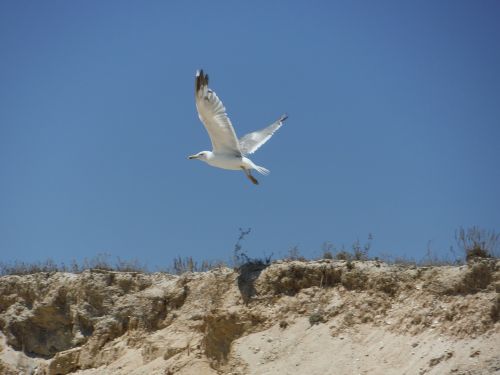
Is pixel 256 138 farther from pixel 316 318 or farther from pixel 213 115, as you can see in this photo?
pixel 316 318

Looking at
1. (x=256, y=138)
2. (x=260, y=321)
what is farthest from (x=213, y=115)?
(x=260, y=321)

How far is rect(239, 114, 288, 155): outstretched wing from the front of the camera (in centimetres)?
1842

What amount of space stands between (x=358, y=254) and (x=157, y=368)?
13.1 ft

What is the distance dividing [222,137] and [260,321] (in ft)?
14.9

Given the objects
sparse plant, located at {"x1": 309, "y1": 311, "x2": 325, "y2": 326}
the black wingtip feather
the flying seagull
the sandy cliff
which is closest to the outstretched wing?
the flying seagull

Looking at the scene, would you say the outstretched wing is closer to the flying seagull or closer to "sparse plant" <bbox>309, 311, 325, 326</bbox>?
the flying seagull

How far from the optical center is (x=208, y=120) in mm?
17375

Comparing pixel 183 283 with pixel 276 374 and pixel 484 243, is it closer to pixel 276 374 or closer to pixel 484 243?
pixel 276 374

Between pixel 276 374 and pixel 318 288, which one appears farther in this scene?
pixel 318 288

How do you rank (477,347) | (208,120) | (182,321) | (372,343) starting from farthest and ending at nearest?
(208,120), (182,321), (372,343), (477,347)

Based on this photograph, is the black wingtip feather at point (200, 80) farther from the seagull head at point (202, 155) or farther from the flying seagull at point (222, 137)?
the seagull head at point (202, 155)

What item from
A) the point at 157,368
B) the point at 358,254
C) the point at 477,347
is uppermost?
the point at 358,254

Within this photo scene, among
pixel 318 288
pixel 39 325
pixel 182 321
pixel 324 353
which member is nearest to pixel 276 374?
A: pixel 324 353

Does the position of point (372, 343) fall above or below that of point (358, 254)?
below
